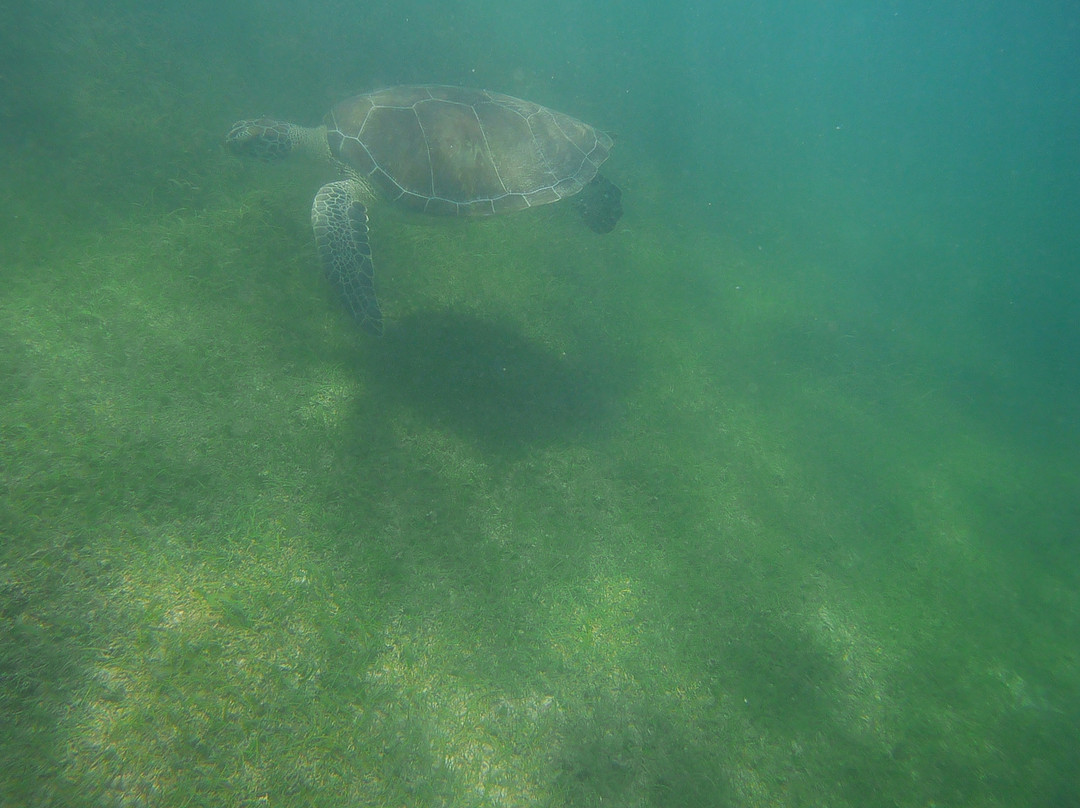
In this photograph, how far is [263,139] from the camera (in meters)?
5.23

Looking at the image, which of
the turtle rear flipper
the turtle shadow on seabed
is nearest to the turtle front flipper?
the turtle shadow on seabed

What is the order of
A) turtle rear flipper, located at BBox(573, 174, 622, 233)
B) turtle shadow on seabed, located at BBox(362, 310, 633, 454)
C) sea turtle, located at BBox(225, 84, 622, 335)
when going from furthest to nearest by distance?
turtle rear flipper, located at BBox(573, 174, 622, 233) < sea turtle, located at BBox(225, 84, 622, 335) < turtle shadow on seabed, located at BBox(362, 310, 633, 454)

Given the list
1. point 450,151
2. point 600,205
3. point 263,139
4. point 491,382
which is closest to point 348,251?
point 450,151

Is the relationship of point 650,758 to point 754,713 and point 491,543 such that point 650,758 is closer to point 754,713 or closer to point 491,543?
point 754,713

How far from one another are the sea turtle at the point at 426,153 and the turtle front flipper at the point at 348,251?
2 cm

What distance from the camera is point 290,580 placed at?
2623mm

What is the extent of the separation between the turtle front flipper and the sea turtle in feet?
0.05

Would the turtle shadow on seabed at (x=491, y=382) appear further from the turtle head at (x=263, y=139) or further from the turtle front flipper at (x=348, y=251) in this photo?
the turtle head at (x=263, y=139)

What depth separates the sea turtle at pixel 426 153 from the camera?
15.8 ft

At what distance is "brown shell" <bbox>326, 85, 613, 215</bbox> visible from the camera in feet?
15.9

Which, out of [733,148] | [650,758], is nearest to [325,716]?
[650,758]

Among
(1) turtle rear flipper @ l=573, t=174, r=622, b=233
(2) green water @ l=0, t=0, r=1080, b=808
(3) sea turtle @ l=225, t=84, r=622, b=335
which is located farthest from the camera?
(1) turtle rear flipper @ l=573, t=174, r=622, b=233

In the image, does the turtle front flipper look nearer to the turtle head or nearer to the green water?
the green water

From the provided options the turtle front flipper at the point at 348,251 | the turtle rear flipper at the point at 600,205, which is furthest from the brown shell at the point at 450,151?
the turtle rear flipper at the point at 600,205
